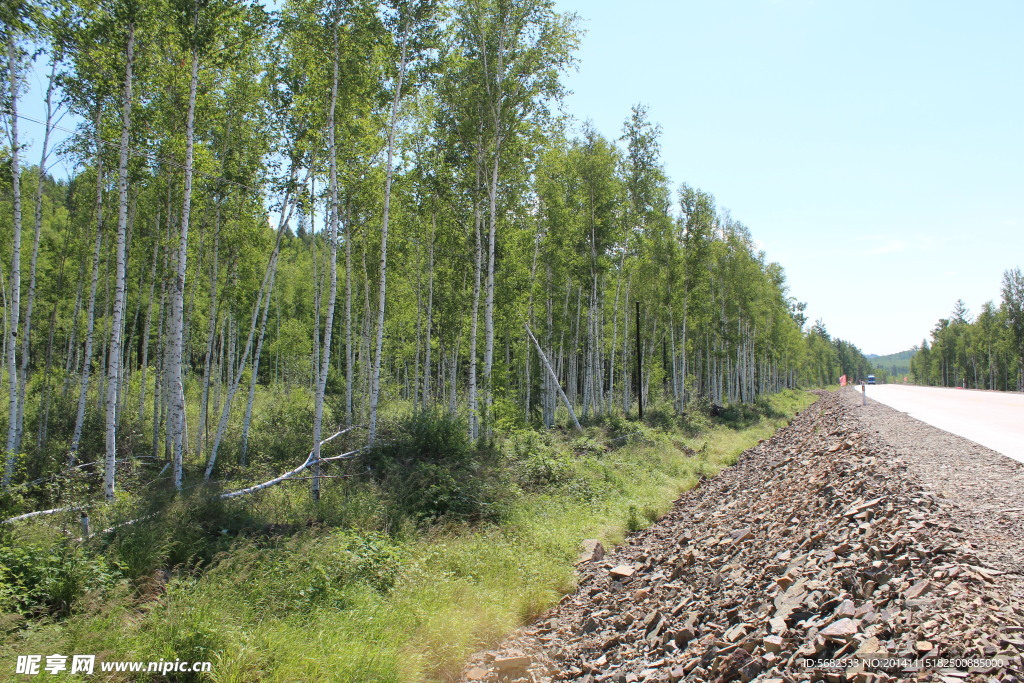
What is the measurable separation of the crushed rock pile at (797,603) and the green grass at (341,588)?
0.63 metres

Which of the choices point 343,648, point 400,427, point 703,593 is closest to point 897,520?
point 703,593

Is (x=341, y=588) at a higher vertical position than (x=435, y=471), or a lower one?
lower

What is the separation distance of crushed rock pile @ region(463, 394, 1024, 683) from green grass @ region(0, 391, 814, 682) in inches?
25.0

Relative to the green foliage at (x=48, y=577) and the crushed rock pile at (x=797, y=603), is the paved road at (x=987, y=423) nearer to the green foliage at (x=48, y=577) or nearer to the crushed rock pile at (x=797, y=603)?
the crushed rock pile at (x=797, y=603)

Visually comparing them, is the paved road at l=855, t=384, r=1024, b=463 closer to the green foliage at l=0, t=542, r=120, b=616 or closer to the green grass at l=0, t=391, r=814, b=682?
the green grass at l=0, t=391, r=814, b=682

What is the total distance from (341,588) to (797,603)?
579cm

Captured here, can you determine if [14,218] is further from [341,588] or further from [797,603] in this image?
[797,603]

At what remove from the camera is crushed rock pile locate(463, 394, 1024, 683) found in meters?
4.18

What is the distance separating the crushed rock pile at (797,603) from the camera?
4.18 meters

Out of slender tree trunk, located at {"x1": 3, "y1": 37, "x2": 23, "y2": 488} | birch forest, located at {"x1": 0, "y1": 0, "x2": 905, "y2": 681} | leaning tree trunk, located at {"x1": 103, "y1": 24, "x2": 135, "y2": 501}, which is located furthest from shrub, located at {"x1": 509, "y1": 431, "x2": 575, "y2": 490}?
slender tree trunk, located at {"x1": 3, "y1": 37, "x2": 23, "y2": 488}

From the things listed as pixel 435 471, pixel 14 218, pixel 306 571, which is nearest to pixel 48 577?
pixel 306 571

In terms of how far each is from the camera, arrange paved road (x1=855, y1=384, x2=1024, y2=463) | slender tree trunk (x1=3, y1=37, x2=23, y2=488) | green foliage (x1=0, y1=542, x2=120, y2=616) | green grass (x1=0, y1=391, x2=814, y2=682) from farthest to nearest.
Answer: paved road (x1=855, y1=384, x2=1024, y2=463) → slender tree trunk (x1=3, y1=37, x2=23, y2=488) → green foliage (x1=0, y1=542, x2=120, y2=616) → green grass (x1=0, y1=391, x2=814, y2=682)

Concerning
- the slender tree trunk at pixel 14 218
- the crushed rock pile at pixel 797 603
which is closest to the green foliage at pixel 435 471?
the crushed rock pile at pixel 797 603

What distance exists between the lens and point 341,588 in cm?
750
